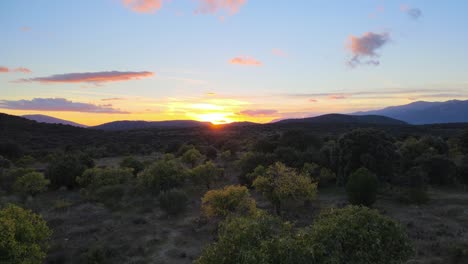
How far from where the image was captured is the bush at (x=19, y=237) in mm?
11320

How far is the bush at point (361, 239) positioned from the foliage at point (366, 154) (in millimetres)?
17908

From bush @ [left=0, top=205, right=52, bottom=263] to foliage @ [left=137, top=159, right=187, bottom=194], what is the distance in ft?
45.7

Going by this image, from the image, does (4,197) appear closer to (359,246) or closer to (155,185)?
(155,185)

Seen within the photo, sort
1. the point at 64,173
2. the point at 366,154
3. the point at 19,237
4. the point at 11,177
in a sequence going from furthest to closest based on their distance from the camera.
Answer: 1. the point at 64,173
2. the point at 11,177
3. the point at 366,154
4. the point at 19,237

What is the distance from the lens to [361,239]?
973 cm

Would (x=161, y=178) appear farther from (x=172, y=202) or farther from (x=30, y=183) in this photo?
(x=30, y=183)

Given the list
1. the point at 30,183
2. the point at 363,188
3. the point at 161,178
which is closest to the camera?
the point at 363,188

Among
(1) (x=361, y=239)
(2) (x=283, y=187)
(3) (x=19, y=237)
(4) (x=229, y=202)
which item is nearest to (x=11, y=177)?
(3) (x=19, y=237)

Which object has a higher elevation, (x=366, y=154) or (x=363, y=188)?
(x=366, y=154)

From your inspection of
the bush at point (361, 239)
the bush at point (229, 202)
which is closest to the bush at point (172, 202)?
the bush at point (229, 202)

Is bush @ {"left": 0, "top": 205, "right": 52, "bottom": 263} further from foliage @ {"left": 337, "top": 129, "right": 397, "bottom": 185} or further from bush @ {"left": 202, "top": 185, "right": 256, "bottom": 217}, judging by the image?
foliage @ {"left": 337, "top": 129, "right": 397, "bottom": 185}

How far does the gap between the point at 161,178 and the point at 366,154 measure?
15.8 metres

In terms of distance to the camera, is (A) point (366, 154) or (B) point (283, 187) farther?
(A) point (366, 154)

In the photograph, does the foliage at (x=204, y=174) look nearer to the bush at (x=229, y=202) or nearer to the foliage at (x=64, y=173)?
the foliage at (x=64, y=173)
